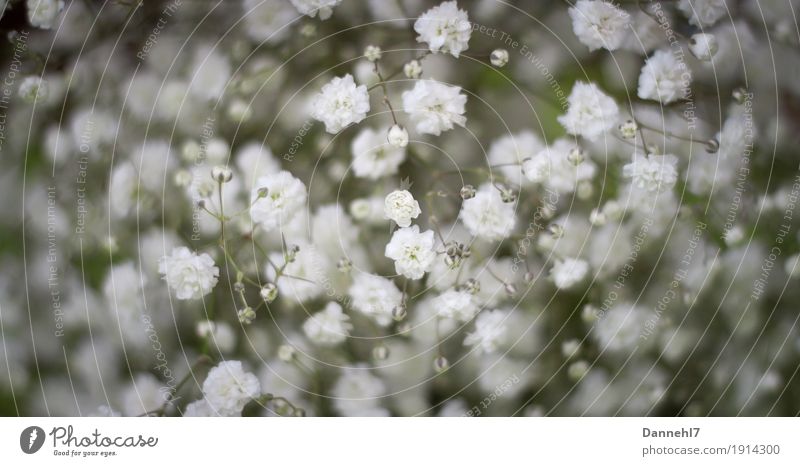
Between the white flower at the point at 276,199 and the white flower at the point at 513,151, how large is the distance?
0.56 ft

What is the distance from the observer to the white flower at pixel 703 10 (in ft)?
1.95

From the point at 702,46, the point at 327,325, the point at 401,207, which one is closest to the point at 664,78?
the point at 702,46

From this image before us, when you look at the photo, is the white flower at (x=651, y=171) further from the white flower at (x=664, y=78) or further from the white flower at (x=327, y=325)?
the white flower at (x=327, y=325)

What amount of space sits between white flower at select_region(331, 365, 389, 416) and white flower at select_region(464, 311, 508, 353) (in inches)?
3.6

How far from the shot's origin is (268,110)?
577mm

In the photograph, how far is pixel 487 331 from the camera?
59 centimetres

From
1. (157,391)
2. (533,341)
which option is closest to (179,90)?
(157,391)

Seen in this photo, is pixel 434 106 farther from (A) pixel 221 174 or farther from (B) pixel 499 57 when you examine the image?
(A) pixel 221 174
